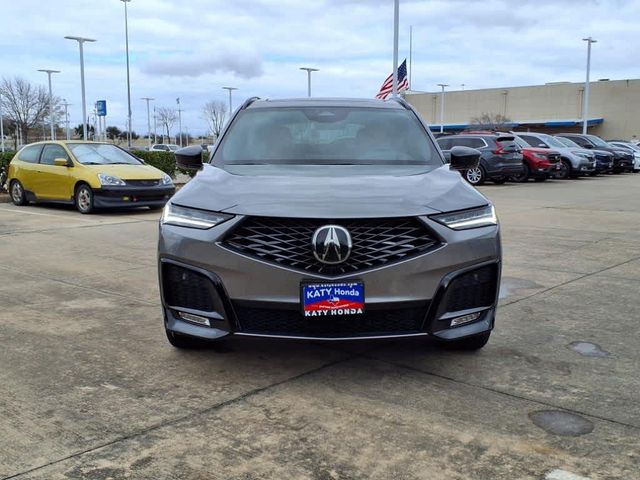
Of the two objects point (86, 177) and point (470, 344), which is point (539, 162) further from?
point (470, 344)

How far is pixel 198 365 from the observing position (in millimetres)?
4098

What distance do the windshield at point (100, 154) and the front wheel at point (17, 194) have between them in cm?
182

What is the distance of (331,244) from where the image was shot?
3404 millimetres

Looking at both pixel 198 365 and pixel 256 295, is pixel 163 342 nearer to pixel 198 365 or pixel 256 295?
pixel 198 365

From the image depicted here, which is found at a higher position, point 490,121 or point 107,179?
point 490,121

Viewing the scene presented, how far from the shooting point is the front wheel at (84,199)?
12.3 m

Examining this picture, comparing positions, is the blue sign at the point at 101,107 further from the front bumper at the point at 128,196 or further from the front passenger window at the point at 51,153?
the front bumper at the point at 128,196

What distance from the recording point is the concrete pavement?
288 cm

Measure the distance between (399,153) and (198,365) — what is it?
2075mm

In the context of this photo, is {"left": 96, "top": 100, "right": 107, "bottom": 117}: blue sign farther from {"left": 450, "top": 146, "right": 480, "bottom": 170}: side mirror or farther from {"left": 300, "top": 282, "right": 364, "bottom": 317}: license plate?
{"left": 300, "top": 282, "right": 364, "bottom": 317}: license plate

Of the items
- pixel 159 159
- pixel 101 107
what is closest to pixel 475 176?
pixel 159 159

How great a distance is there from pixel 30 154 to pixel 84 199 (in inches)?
95.2

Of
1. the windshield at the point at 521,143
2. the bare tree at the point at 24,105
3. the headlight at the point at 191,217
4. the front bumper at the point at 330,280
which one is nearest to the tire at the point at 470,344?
the front bumper at the point at 330,280

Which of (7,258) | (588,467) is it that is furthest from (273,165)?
(7,258)
